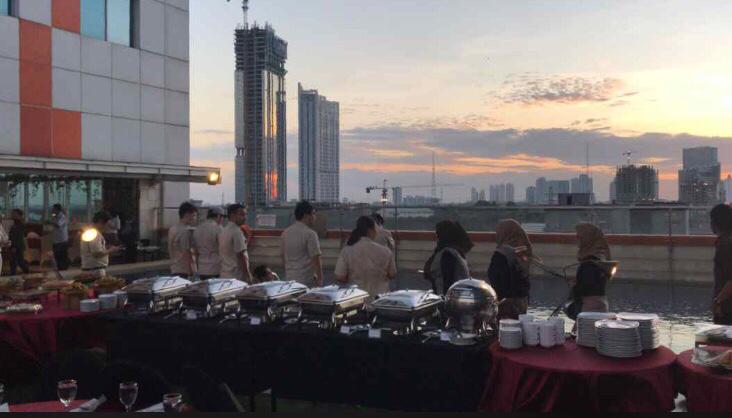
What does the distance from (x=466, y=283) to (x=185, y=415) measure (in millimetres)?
2478

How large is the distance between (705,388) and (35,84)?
16411 millimetres

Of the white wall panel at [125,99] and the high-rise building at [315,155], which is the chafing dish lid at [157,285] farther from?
the high-rise building at [315,155]

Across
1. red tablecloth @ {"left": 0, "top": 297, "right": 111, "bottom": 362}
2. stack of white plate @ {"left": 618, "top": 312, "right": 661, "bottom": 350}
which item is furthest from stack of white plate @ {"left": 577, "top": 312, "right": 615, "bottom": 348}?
red tablecloth @ {"left": 0, "top": 297, "right": 111, "bottom": 362}

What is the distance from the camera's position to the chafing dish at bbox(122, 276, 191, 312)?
188 inches

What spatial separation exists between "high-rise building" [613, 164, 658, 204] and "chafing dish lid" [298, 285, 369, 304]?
2056 centimetres

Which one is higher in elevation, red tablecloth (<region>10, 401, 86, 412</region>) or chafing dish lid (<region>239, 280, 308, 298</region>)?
chafing dish lid (<region>239, 280, 308, 298</region>)

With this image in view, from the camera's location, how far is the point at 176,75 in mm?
19266

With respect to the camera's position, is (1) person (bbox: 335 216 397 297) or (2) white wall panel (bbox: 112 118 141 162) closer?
(1) person (bbox: 335 216 397 297)

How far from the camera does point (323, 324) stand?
407 centimetres

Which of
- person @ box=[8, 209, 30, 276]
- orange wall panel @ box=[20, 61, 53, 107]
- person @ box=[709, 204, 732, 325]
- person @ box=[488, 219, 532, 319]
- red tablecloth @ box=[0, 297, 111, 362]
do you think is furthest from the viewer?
orange wall panel @ box=[20, 61, 53, 107]

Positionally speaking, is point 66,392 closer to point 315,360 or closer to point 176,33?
point 315,360

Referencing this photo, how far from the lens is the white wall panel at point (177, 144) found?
1908 centimetres

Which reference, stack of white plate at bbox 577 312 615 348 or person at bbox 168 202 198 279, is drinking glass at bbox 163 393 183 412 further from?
person at bbox 168 202 198 279


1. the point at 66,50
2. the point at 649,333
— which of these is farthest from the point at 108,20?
the point at 649,333
